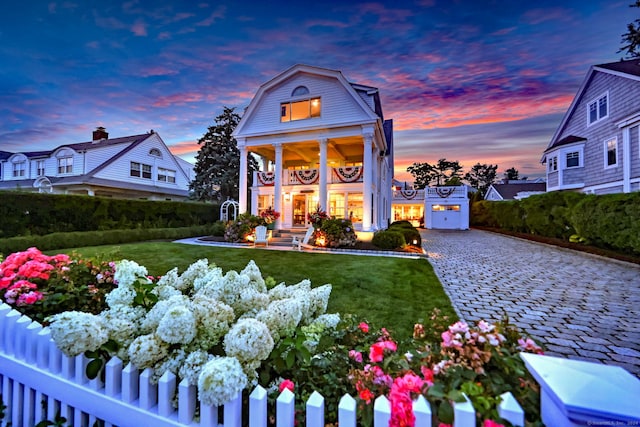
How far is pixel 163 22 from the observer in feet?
27.7

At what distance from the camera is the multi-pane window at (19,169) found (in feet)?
66.2

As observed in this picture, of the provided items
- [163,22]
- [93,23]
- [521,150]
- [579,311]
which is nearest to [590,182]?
[521,150]

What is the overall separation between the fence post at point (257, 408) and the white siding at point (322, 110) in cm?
1234

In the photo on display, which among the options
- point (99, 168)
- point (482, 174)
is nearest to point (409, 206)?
point (99, 168)

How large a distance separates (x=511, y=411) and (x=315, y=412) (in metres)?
0.76

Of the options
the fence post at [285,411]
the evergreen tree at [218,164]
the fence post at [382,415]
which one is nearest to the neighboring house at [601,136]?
the fence post at [382,415]

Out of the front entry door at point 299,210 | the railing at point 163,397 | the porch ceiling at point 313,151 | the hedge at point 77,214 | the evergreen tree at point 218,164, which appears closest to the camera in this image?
the railing at point 163,397

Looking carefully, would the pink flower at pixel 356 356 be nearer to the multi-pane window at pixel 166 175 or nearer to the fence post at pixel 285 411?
the fence post at pixel 285 411

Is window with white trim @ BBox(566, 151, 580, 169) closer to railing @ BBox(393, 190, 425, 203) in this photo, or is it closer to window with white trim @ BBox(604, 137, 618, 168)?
window with white trim @ BBox(604, 137, 618, 168)

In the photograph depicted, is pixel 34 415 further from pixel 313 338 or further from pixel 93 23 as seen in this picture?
pixel 93 23

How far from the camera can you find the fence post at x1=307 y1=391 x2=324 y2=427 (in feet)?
3.79

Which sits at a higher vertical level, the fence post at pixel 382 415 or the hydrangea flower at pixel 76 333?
the hydrangea flower at pixel 76 333

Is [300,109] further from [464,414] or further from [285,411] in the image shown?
[464,414]

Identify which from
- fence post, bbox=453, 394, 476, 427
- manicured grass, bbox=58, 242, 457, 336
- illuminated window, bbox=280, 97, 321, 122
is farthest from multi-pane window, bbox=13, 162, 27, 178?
fence post, bbox=453, 394, 476, 427
